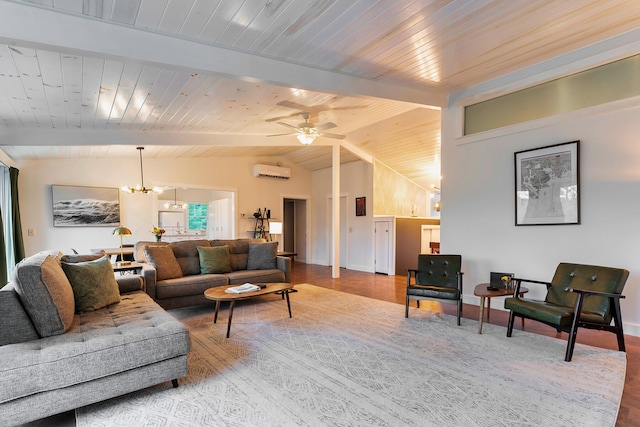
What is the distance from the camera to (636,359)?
9.15 ft

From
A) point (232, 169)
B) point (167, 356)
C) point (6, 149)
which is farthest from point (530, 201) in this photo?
point (6, 149)

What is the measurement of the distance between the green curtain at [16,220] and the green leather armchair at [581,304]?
6.93 m

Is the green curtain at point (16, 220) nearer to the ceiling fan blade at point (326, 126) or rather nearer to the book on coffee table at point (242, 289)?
the book on coffee table at point (242, 289)

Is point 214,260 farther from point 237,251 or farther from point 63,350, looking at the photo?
point 63,350

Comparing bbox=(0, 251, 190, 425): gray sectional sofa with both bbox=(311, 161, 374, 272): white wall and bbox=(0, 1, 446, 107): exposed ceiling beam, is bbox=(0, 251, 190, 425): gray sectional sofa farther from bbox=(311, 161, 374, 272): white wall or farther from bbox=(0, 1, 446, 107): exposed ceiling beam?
bbox=(311, 161, 374, 272): white wall

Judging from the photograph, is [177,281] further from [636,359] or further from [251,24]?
[636,359]

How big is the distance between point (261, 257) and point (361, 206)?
3420mm

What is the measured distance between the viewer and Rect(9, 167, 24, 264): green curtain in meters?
5.11

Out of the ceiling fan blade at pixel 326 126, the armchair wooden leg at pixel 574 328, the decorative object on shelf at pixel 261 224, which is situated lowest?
the armchair wooden leg at pixel 574 328

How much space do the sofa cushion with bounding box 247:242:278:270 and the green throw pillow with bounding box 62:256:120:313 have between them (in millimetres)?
2411

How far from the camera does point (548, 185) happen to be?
3836mm

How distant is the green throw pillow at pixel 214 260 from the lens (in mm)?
4863

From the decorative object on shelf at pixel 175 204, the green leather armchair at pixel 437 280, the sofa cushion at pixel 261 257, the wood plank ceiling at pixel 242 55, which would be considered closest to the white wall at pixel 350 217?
the sofa cushion at pixel 261 257

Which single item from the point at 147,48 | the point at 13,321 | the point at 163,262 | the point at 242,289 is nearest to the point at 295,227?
the point at 163,262
